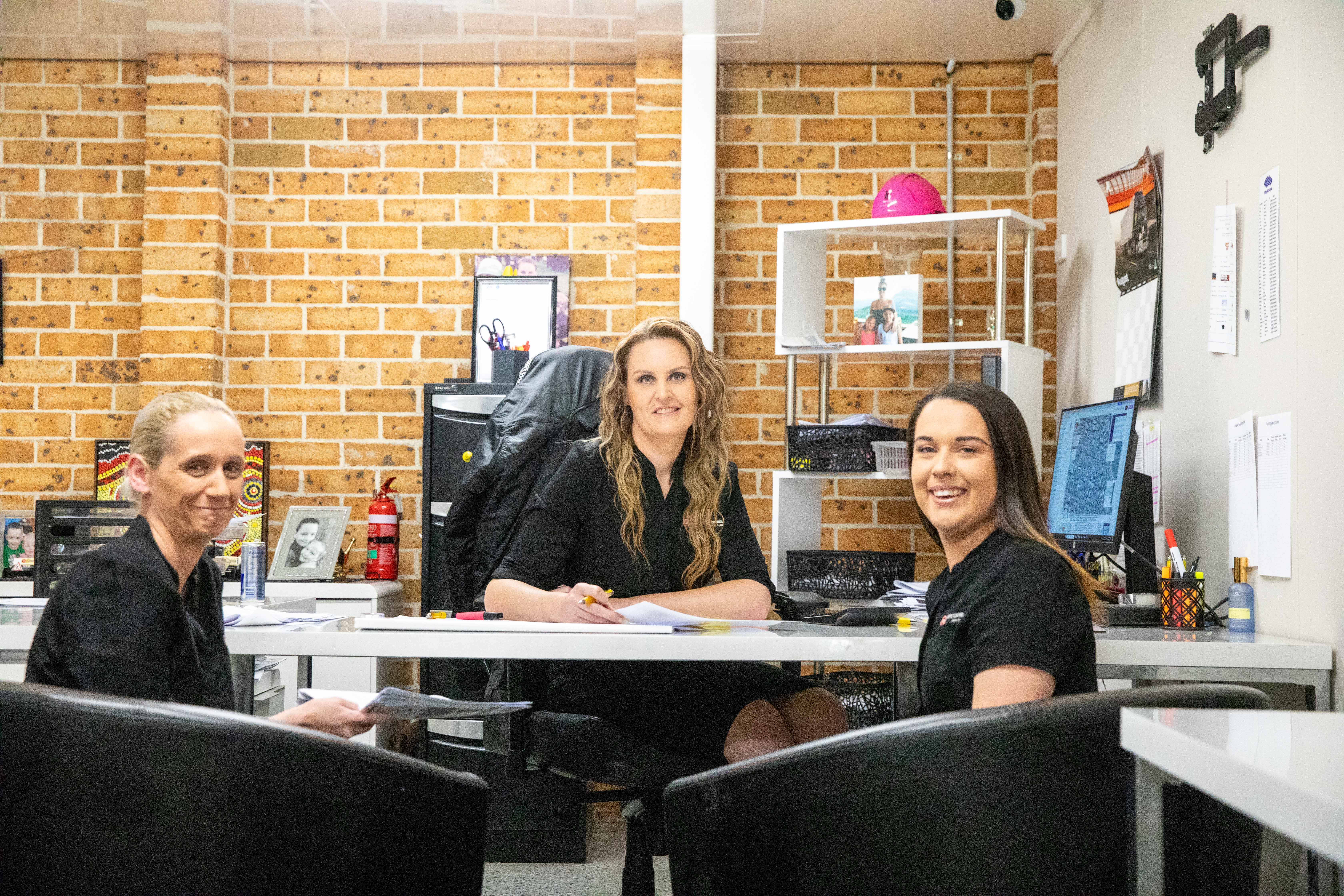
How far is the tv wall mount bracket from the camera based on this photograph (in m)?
2.32

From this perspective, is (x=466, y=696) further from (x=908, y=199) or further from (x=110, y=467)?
(x=908, y=199)

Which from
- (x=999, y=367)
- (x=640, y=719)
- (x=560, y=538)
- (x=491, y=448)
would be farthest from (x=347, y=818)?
(x=999, y=367)

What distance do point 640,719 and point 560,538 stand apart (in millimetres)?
488

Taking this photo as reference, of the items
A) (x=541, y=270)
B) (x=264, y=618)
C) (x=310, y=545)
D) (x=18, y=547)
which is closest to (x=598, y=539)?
(x=264, y=618)

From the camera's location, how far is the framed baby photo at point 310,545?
3713 millimetres

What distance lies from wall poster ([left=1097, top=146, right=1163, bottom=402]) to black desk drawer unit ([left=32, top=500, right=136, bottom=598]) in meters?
2.77

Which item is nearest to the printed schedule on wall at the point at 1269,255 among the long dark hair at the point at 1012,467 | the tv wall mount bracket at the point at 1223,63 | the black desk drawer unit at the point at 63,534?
the tv wall mount bracket at the point at 1223,63

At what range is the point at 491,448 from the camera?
2762 mm

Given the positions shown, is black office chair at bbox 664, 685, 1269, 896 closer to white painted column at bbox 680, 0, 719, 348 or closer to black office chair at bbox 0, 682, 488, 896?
black office chair at bbox 0, 682, 488, 896

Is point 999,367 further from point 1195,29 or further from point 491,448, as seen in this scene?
point 491,448

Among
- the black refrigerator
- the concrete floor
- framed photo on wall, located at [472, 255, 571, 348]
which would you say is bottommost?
the concrete floor

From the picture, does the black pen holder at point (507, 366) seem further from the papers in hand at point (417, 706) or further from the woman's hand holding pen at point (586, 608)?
the papers in hand at point (417, 706)

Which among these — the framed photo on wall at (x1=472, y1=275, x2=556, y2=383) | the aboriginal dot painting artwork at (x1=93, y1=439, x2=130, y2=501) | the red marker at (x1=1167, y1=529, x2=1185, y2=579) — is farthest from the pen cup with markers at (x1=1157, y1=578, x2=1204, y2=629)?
the aboriginal dot painting artwork at (x1=93, y1=439, x2=130, y2=501)

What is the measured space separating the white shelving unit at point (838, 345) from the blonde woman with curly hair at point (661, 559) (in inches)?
37.7
